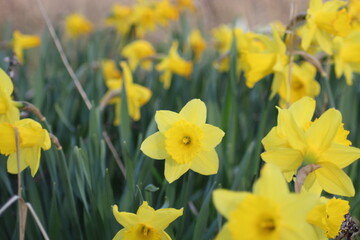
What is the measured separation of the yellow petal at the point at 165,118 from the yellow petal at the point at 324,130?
0.31 meters

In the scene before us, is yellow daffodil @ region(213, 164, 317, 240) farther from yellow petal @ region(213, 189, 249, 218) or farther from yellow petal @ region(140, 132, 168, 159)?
yellow petal @ region(140, 132, 168, 159)

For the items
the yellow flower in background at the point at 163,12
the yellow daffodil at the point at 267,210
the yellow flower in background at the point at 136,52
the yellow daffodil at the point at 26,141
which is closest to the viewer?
the yellow daffodil at the point at 267,210

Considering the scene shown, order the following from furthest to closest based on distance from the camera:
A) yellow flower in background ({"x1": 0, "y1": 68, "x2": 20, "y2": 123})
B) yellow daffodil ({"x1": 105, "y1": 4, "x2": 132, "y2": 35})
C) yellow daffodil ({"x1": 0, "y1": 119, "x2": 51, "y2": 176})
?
yellow daffodil ({"x1": 105, "y1": 4, "x2": 132, "y2": 35})
yellow flower in background ({"x1": 0, "y1": 68, "x2": 20, "y2": 123})
yellow daffodil ({"x1": 0, "y1": 119, "x2": 51, "y2": 176})

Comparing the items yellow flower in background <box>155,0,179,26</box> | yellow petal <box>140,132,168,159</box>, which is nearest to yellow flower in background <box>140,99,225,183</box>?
yellow petal <box>140,132,168,159</box>

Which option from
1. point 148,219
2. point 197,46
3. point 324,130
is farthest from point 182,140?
point 197,46

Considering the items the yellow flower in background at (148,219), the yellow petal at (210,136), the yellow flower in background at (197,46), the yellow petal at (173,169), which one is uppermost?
→ the yellow petal at (210,136)

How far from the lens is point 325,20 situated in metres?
1.60

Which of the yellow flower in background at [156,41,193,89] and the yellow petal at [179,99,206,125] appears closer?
the yellow petal at [179,99,206,125]

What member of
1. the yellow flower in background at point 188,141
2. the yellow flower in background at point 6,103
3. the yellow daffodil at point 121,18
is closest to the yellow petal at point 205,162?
the yellow flower in background at point 188,141

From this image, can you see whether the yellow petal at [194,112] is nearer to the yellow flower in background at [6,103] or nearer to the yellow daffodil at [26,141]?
the yellow daffodil at [26,141]

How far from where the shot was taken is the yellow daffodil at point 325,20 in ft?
5.18

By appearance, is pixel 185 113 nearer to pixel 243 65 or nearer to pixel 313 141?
pixel 313 141

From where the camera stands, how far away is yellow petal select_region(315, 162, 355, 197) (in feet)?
3.29

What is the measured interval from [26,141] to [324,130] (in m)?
0.65
